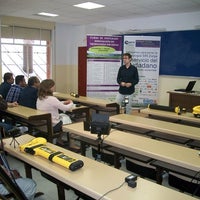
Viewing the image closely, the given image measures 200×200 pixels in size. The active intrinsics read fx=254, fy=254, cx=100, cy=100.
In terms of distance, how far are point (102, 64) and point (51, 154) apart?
4.78 meters

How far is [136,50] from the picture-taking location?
22.1 ft

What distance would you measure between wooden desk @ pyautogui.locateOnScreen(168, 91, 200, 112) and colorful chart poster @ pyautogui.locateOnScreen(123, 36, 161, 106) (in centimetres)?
79

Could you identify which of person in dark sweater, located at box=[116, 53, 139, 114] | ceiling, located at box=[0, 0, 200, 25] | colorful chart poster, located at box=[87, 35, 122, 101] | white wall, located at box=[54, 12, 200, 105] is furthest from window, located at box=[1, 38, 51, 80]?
person in dark sweater, located at box=[116, 53, 139, 114]

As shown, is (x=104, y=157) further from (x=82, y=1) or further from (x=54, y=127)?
(x=82, y=1)

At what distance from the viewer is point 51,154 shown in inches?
74.5

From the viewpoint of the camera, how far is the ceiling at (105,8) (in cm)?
553

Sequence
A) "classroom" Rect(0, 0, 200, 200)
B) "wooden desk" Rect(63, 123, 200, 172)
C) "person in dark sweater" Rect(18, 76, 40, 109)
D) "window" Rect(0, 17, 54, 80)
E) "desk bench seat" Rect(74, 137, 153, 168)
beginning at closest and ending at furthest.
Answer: "classroom" Rect(0, 0, 200, 200), "wooden desk" Rect(63, 123, 200, 172), "desk bench seat" Rect(74, 137, 153, 168), "person in dark sweater" Rect(18, 76, 40, 109), "window" Rect(0, 17, 54, 80)

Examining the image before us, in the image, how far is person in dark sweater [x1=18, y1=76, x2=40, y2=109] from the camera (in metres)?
4.30

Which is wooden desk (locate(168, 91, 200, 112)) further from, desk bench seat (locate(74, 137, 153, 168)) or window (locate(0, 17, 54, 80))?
window (locate(0, 17, 54, 80))

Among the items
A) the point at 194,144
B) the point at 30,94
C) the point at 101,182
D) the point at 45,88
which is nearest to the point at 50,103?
the point at 45,88

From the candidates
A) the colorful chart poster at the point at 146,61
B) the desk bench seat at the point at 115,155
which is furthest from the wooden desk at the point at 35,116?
the colorful chart poster at the point at 146,61

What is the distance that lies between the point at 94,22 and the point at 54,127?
5600 millimetres

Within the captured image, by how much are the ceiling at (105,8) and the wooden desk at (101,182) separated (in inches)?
176

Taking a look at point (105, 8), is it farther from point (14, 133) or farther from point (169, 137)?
point (14, 133)
